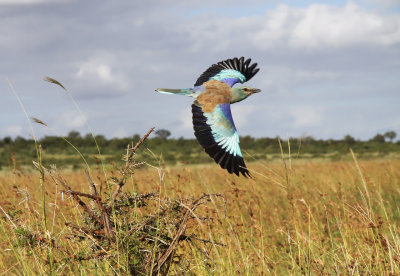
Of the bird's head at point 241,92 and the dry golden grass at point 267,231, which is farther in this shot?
the bird's head at point 241,92

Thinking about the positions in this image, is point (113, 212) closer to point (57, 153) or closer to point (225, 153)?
point (225, 153)

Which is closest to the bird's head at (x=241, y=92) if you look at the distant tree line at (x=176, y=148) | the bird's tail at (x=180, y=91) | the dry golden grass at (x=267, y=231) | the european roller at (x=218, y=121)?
the european roller at (x=218, y=121)

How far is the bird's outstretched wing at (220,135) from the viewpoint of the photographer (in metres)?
3.58

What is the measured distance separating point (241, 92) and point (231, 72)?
907mm

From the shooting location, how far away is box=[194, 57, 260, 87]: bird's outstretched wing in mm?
5129

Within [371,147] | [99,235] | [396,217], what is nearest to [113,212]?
[99,235]

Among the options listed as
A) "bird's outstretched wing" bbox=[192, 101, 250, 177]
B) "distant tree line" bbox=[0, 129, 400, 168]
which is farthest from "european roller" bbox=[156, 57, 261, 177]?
"distant tree line" bbox=[0, 129, 400, 168]

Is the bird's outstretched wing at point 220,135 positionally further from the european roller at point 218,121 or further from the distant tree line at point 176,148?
the distant tree line at point 176,148

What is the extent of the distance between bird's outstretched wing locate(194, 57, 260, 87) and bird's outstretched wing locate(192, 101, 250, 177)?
1.18m

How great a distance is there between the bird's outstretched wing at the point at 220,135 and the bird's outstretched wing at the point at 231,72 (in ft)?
3.86

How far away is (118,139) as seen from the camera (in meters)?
34.1

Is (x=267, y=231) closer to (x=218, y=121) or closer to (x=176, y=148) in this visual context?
(x=218, y=121)

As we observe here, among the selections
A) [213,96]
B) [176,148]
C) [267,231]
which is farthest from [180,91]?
[176,148]

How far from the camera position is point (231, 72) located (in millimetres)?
5391
